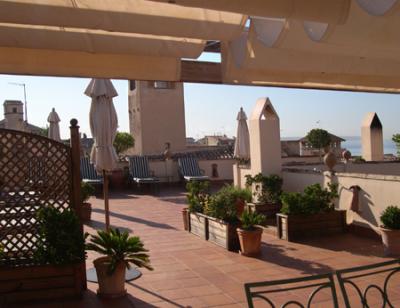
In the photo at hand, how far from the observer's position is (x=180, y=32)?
2.55 metres

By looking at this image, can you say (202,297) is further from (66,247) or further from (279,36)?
(279,36)

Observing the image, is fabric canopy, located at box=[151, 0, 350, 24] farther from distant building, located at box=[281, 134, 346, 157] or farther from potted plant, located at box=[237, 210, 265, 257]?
distant building, located at box=[281, 134, 346, 157]

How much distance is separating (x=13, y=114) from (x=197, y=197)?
14.6 m

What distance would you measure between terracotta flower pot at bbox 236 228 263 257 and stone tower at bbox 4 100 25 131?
617 inches

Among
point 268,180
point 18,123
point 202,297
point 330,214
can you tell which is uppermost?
point 18,123

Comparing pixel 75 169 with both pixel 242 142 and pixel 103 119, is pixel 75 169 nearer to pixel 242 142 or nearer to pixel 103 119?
pixel 103 119

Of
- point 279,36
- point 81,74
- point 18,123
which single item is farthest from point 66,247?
point 18,123

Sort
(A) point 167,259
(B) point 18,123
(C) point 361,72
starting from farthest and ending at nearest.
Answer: (B) point 18,123 → (A) point 167,259 → (C) point 361,72

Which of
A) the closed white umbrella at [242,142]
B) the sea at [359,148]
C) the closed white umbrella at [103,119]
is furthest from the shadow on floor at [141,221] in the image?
the sea at [359,148]

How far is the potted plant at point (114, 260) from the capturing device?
468 cm

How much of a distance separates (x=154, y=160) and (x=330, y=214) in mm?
10031

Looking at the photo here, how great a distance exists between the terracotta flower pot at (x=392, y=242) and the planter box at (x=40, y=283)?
4.08 meters

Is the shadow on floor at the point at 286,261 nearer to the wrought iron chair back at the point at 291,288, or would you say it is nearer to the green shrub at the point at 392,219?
the green shrub at the point at 392,219

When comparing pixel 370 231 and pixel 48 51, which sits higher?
pixel 48 51
